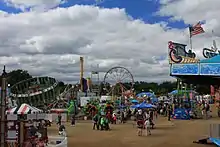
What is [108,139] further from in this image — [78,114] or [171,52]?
[78,114]

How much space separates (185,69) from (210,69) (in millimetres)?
1848

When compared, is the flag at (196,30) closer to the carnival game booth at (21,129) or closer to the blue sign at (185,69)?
the blue sign at (185,69)

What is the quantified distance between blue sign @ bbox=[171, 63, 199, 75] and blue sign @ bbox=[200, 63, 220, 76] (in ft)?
1.23

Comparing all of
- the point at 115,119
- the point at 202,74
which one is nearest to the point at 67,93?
the point at 115,119

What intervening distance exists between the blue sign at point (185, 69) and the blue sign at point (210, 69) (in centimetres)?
37

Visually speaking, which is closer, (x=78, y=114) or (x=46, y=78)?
(x=78, y=114)

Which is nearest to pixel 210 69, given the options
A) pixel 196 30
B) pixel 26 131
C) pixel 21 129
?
pixel 26 131

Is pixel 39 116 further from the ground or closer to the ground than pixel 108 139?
further from the ground

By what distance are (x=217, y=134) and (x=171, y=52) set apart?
21.9ft

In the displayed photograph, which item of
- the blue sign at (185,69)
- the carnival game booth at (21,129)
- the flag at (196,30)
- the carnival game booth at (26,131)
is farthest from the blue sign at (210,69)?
the flag at (196,30)

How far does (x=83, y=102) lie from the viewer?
168 feet

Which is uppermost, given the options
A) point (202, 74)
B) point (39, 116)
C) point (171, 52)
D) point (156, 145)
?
point (171, 52)

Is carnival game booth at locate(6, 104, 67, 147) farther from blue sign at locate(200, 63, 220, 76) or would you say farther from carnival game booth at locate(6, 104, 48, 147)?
blue sign at locate(200, 63, 220, 76)

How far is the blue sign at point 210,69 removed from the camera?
15.7 meters
